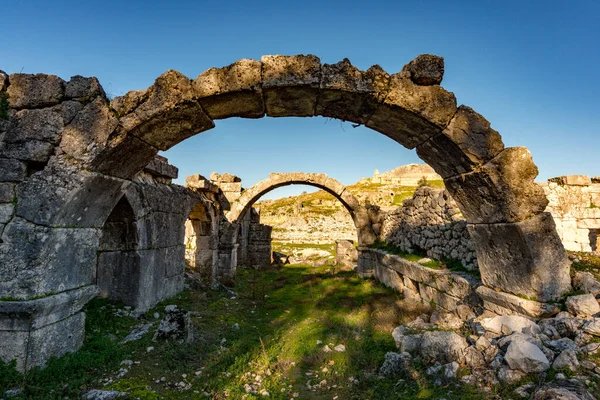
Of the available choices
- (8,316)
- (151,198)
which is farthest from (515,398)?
(151,198)

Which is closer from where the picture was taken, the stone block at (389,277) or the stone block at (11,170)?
the stone block at (11,170)

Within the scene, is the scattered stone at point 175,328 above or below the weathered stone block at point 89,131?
below

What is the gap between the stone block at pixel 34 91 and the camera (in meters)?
3.38

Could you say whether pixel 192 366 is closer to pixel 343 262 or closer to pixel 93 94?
pixel 93 94

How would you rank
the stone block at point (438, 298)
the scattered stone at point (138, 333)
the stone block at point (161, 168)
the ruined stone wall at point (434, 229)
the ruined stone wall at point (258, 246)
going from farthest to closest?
the ruined stone wall at point (258, 246), the stone block at point (161, 168), the ruined stone wall at point (434, 229), the stone block at point (438, 298), the scattered stone at point (138, 333)

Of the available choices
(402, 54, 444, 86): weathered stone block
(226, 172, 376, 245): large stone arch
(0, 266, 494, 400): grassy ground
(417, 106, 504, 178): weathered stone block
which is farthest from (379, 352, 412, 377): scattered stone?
(226, 172, 376, 245): large stone arch

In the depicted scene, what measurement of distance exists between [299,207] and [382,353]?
82.6 ft

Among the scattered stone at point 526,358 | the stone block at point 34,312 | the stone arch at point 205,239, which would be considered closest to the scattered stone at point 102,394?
the stone block at point 34,312

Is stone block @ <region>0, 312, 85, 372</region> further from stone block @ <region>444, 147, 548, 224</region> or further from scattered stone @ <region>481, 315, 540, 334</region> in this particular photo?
stone block @ <region>444, 147, 548, 224</region>

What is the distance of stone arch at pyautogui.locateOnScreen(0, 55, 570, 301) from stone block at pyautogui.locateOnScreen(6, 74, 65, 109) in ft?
0.04

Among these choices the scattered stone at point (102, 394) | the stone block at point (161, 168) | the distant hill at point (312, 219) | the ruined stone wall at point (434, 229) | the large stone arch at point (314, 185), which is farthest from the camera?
the distant hill at point (312, 219)

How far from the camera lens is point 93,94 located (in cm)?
345

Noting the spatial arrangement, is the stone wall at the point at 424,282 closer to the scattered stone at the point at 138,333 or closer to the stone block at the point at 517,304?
the stone block at the point at 517,304

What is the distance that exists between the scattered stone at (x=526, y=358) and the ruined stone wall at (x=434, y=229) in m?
2.57
